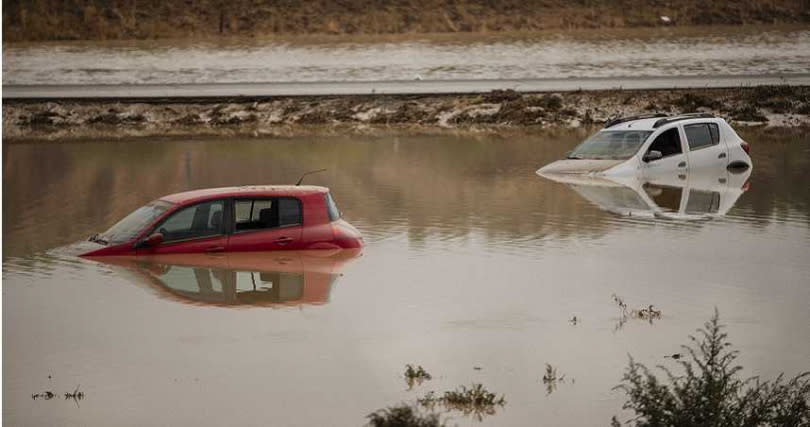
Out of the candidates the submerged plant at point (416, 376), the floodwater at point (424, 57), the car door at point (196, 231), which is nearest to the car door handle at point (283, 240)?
the car door at point (196, 231)

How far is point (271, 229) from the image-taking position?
1942cm

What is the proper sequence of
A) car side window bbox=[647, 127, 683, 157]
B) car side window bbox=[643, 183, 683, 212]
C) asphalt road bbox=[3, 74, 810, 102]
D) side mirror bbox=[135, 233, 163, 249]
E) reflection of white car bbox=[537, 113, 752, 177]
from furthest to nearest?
asphalt road bbox=[3, 74, 810, 102], car side window bbox=[647, 127, 683, 157], reflection of white car bbox=[537, 113, 752, 177], car side window bbox=[643, 183, 683, 212], side mirror bbox=[135, 233, 163, 249]

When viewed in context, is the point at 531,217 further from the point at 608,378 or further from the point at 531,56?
the point at 531,56

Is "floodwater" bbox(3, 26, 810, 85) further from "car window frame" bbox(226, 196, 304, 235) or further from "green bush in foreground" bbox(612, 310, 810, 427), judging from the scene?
"green bush in foreground" bbox(612, 310, 810, 427)

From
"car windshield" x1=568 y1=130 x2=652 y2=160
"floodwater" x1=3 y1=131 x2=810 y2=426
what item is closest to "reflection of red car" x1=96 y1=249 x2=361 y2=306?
"floodwater" x1=3 y1=131 x2=810 y2=426

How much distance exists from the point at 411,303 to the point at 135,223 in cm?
517

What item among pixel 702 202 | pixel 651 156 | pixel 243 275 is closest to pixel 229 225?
pixel 243 275

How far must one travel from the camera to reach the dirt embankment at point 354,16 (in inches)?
2677

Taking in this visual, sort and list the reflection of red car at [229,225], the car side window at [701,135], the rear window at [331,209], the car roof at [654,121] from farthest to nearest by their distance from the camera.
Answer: the car side window at [701,135] < the car roof at [654,121] < the rear window at [331,209] < the reflection of red car at [229,225]

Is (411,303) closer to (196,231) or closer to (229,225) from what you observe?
(229,225)

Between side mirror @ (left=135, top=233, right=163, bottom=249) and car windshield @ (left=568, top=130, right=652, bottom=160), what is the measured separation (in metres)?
12.5

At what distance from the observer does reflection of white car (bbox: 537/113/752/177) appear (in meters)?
28.4

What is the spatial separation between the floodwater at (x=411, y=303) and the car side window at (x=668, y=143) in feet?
2.81

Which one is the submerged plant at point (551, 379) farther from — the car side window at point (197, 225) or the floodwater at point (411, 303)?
the car side window at point (197, 225)
